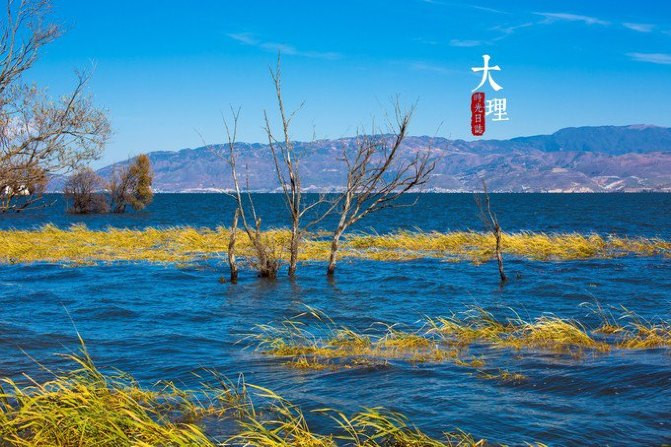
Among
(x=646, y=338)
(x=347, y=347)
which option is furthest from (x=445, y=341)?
(x=646, y=338)

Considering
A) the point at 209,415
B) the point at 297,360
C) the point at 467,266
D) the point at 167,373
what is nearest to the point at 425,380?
the point at 297,360

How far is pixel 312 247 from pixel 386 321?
1736 centimetres

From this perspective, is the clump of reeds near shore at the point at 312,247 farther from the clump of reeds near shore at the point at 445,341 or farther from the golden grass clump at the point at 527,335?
the golden grass clump at the point at 527,335

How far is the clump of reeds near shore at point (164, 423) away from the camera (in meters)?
7.18

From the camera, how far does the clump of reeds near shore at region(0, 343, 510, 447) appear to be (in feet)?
23.5

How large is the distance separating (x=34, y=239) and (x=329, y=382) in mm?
31202

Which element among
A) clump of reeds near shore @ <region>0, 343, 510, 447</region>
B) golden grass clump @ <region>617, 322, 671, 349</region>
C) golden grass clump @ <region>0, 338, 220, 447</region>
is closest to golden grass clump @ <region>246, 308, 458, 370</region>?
clump of reeds near shore @ <region>0, 343, 510, 447</region>

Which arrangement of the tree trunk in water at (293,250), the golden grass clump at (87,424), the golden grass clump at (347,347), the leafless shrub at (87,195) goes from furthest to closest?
the leafless shrub at (87,195), the tree trunk in water at (293,250), the golden grass clump at (347,347), the golden grass clump at (87,424)

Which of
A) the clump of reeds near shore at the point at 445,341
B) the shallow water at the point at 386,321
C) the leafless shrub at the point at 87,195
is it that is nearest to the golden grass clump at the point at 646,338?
the clump of reeds near shore at the point at 445,341

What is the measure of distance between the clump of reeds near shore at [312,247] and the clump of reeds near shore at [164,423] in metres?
19.6

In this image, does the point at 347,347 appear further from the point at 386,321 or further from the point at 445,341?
the point at 386,321

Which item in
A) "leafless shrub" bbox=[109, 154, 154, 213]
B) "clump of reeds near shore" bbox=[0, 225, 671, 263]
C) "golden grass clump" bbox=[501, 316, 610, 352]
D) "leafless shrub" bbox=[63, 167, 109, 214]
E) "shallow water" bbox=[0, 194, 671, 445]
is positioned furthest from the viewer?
"leafless shrub" bbox=[109, 154, 154, 213]

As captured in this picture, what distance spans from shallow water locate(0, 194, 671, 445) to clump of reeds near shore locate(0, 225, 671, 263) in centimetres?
213

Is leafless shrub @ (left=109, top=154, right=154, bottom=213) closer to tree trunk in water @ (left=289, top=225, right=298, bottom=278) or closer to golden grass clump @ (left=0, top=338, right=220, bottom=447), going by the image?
tree trunk in water @ (left=289, top=225, right=298, bottom=278)
